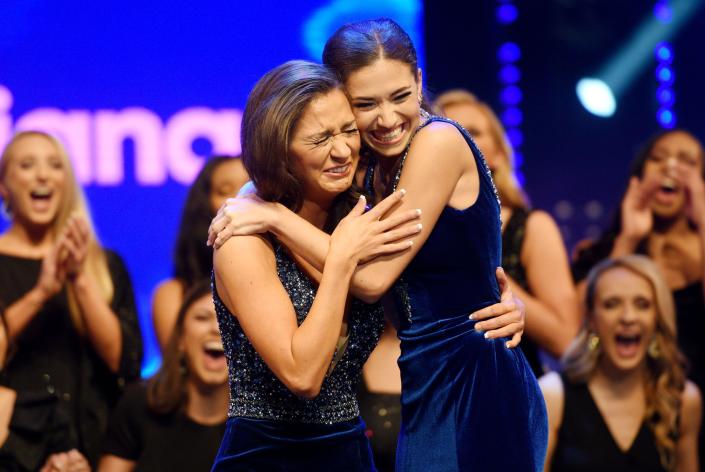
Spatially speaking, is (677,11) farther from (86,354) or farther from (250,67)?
(86,354)

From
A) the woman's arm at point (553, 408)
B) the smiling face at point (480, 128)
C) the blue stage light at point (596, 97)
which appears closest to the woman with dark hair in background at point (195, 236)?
the smiling face at point (480, 128)

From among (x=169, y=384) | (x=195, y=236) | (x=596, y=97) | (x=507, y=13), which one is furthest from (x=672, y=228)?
(x=169, y=384)

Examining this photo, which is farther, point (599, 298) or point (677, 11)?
point (677, 11)

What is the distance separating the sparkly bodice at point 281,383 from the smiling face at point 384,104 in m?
0.33

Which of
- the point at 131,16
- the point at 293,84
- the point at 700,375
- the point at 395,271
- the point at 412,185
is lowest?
the point at 700,375

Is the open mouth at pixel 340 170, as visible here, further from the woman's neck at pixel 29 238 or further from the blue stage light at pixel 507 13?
the blue stage light at pixel 507 13

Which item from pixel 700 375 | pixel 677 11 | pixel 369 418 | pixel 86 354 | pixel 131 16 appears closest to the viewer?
pixel 369 418

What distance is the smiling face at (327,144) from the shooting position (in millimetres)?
2564

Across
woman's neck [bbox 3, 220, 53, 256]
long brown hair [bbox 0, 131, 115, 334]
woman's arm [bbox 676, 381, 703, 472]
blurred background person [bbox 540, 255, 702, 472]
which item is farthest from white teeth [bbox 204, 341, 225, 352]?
woman's arm [bbox 676, 381, 703, 472]

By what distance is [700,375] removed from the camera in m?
4.49

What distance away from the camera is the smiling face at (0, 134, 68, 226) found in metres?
4.25

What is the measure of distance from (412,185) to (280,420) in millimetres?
589

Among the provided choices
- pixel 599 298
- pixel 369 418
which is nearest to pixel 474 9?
pixel 599 298

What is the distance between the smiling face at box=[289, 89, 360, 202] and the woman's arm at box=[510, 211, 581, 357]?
165cm
